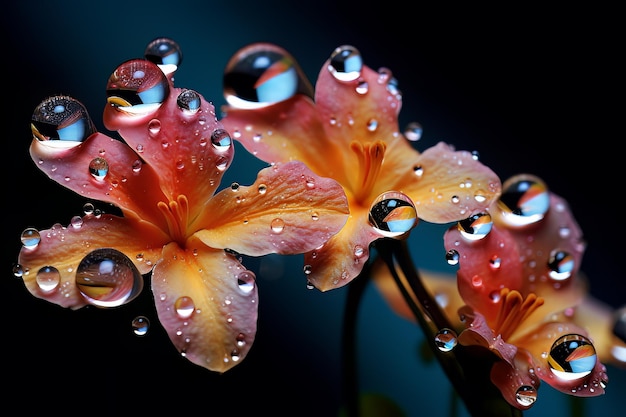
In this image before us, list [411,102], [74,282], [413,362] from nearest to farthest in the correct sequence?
[74,282] → [413,362] → [411,102]

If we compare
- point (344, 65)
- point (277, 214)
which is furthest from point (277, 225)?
point (344, 65)

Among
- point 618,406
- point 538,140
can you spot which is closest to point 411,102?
point 538,140

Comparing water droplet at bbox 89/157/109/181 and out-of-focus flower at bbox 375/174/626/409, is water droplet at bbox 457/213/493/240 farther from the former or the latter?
water droplet at bbox 89/157/109/181

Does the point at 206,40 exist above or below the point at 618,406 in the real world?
above

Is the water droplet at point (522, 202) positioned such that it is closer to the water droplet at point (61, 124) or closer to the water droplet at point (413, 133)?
the water droplet at point (413, 133)

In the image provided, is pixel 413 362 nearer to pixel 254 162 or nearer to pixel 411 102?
pixel 254 162

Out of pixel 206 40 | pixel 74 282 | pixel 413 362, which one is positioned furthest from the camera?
pixel 206 40

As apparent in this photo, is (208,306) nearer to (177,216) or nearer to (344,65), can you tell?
(177,216)
